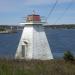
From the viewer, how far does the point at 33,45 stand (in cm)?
2327

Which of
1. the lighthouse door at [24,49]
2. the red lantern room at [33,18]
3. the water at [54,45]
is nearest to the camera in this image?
the lighthouse door at [24,49]

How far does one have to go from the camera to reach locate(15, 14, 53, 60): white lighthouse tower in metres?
23.3

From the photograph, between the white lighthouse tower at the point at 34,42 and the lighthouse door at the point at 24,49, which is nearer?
the white lighthouse tower at the point at 34,42

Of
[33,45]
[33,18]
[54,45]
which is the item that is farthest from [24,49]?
[54,45]

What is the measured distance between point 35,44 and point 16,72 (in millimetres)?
16780

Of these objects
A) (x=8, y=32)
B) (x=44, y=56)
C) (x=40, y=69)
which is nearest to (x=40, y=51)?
(x=44, y=56)

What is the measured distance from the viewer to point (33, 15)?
2408cm

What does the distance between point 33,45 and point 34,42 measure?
216mm

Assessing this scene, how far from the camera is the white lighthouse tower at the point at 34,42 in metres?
23.3

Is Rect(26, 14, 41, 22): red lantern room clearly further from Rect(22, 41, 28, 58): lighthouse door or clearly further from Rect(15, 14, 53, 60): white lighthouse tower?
Rect(22, 41, 28, 58): lighthouse door

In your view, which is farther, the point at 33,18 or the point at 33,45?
the point at 33,18

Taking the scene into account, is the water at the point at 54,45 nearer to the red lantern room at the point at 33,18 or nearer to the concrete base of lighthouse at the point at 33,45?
the concrete base of lighthouse at the point at 33,45

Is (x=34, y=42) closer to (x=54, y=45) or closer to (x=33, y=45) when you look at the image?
(x=33, y=45)

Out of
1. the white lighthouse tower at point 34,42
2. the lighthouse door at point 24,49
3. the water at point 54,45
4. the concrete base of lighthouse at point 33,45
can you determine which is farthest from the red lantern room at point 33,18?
the water at point 54,45
